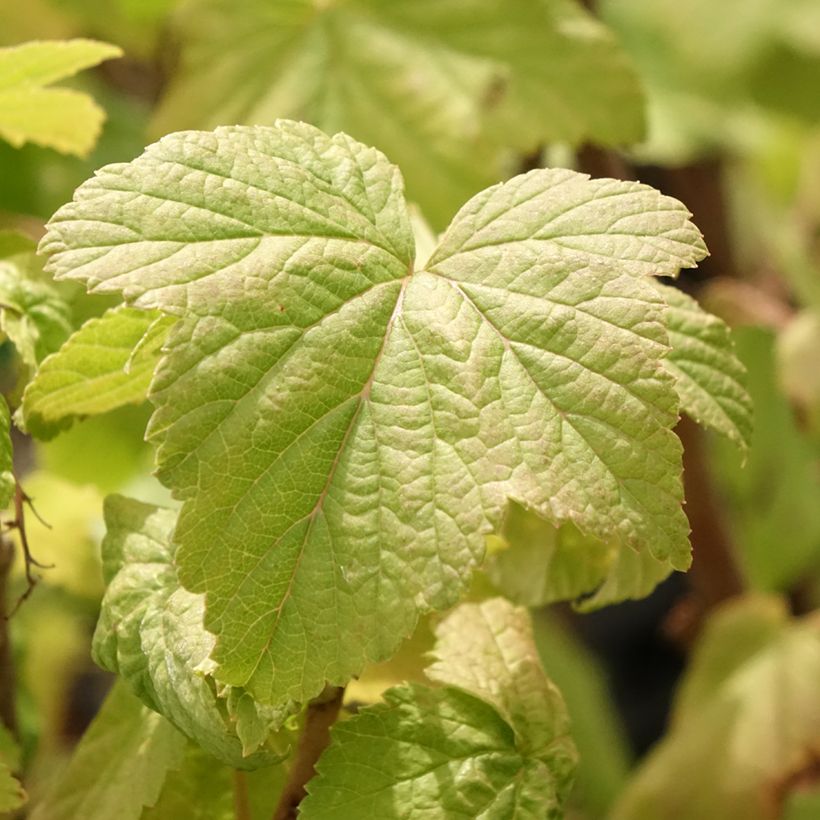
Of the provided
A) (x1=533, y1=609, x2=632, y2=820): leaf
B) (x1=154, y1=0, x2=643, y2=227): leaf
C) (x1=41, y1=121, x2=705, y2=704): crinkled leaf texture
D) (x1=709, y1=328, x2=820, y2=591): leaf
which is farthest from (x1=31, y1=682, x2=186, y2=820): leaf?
(x1=709, y1=328, x2=820, y2=591): leaf

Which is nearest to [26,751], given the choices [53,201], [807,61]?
[53,201]

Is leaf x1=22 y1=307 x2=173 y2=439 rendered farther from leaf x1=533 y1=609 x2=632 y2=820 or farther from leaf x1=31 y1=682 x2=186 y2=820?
leaf x1=533 y1=609 x2=632 y2=820

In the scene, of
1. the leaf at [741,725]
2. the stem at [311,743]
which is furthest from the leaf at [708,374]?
the leaf at [741,725]

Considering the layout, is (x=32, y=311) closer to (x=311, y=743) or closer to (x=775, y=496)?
(x=311, y=743)

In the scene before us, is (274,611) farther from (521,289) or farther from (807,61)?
(807,61)

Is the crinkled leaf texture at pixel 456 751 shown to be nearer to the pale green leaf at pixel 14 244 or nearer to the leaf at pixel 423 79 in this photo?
the pale green leaf at pixel 14 244

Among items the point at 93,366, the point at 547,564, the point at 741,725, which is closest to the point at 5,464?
the point at 93,366
